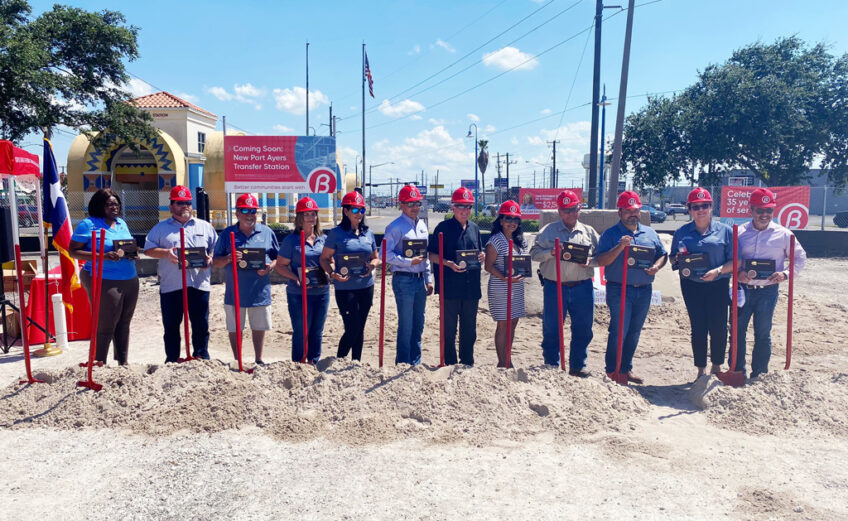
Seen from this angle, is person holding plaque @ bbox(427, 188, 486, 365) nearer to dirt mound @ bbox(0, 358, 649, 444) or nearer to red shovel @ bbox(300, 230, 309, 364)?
dirt mound @ bbox(0, 358, 649, 444)

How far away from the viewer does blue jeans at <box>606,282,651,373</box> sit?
5.33 metres

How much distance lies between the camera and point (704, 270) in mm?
5160

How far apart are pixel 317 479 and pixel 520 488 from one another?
128cm

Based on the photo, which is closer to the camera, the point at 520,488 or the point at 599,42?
the point at 520,488

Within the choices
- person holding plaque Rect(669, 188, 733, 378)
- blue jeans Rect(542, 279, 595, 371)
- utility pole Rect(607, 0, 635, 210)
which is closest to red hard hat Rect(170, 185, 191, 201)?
blue jeans Rect(542, 279, 595, 371)

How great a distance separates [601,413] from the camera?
4602 millimetres

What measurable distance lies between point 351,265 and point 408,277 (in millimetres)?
540

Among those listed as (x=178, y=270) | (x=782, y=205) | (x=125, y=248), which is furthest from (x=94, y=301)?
Result: (x=782, y=205)

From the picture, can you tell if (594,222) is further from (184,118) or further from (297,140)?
(184,118)

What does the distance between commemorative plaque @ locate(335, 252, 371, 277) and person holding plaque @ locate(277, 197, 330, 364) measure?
0.30 meters

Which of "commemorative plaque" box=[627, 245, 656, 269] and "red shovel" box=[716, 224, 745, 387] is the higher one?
"commemorative plaque" box=[627, 245, 656, 269]

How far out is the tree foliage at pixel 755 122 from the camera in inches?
1013

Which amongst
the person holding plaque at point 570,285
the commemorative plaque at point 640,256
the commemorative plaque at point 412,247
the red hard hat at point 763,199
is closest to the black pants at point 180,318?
the commemorative plaque at point 412,247

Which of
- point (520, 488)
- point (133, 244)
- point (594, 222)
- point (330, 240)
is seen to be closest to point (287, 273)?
point (330, 240)
